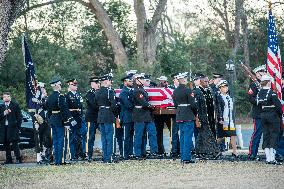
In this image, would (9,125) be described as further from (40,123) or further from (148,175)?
(148,175)

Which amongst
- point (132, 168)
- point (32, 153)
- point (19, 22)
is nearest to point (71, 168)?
point (132, 168)

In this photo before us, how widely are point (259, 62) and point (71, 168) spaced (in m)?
33.9

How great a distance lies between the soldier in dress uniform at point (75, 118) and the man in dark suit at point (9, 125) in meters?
1.49

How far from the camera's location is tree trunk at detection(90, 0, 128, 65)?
104 ft

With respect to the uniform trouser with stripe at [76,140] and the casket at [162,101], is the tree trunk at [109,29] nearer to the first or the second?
the uniform trouser with stripe at [76,140]

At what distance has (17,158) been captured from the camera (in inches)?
663

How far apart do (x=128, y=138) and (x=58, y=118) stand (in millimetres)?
2070

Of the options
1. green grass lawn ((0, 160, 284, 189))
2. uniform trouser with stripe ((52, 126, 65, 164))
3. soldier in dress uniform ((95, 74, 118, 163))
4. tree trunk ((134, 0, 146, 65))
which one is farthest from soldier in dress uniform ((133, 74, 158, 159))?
tree trunk ((134, 0, 146, 65))

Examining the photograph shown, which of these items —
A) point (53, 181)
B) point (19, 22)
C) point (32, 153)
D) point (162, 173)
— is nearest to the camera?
point (53, 181)

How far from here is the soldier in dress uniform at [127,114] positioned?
15977 millimetres

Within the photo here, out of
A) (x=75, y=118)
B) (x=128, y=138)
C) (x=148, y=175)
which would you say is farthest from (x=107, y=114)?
(x=148, y=175)

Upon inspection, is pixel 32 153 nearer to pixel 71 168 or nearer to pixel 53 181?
pixel 71 168

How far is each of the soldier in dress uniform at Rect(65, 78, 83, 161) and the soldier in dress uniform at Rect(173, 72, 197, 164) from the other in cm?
300

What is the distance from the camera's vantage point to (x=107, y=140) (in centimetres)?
1504
